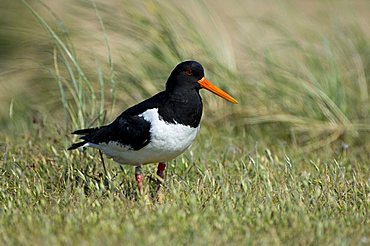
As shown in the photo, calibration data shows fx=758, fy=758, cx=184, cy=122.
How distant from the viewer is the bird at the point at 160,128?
193 inches

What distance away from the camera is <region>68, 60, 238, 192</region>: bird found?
489 centimetres

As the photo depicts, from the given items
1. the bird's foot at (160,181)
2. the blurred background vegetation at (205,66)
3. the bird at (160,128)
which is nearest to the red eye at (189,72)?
the bird at (160,128)

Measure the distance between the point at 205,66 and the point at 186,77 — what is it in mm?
2244

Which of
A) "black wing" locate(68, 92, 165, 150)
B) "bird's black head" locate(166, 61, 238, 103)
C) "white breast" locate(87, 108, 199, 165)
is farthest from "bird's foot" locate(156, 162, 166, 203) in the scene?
"bird's black head" locate(166, 61, 238, 103)

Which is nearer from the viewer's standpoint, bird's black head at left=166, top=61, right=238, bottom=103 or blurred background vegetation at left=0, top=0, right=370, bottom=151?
bird's black head at left=166, top=61, right=238, bottom=103

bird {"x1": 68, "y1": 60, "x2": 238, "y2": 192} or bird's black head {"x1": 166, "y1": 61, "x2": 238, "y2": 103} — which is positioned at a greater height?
bird's black head {"x1": 166, "y1": 61, "x2": 238, "y2": 103}

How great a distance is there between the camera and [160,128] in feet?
16.0

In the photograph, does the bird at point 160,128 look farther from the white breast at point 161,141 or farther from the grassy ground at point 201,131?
the grassy ground at point 201,131

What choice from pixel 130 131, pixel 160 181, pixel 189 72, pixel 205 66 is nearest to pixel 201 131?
pixel 205 66

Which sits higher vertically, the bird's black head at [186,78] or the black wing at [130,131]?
the bird's black head at [186,78]

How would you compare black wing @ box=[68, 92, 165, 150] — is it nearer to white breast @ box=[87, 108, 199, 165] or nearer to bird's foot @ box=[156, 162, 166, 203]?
white breast @ box=[87, 108, 199, 165]

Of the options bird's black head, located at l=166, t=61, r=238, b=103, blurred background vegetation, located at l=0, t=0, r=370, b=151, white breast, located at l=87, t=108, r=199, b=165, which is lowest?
blurred background vegetation, located at l=0, t=0, r=370, b=151

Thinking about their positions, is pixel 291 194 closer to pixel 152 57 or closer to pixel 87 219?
pixel 87 219

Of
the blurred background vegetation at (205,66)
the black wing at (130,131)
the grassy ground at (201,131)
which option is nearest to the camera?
the grassy ground at (201,131)
